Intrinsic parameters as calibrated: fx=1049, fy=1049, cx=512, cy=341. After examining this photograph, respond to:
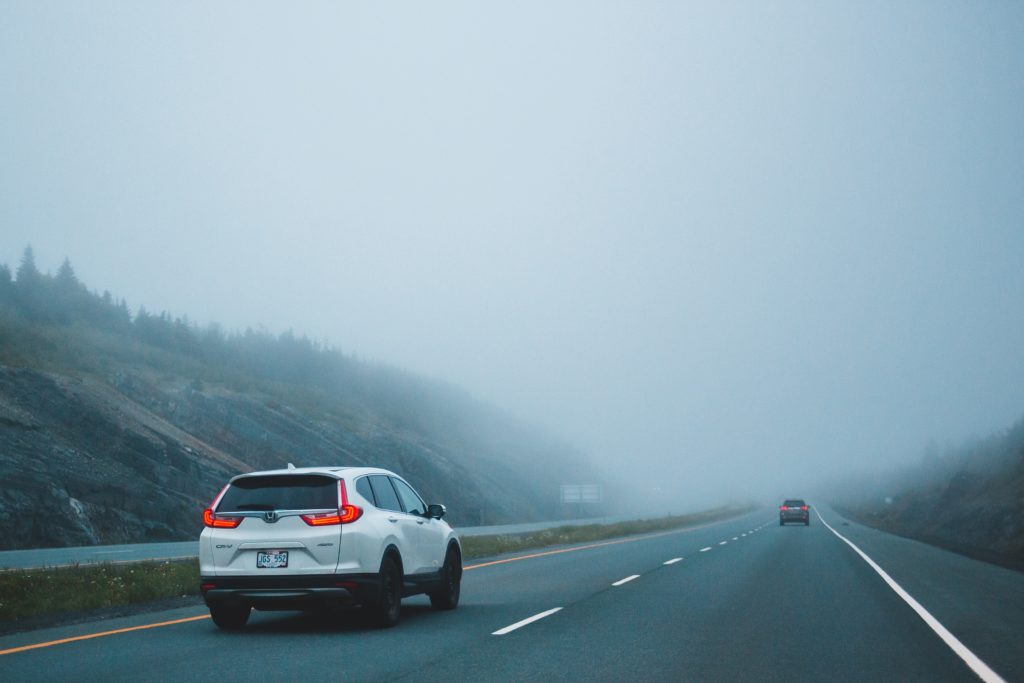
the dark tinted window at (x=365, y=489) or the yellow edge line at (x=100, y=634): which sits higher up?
the dark tinted window at (x=365, y=489)

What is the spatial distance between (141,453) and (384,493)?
3802 centimetres

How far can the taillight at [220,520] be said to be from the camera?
38.9 ft

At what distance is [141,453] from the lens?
47.9 meters

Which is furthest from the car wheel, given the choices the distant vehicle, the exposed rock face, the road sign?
the road sign

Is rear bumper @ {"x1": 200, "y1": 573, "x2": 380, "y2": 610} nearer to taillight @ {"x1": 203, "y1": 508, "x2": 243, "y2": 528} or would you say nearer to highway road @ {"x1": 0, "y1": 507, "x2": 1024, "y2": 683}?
highway road @ {"x1": 0, "y1": 507, "x2": 1024, "y2": 683}

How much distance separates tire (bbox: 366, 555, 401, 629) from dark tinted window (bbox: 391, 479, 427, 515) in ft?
4.20

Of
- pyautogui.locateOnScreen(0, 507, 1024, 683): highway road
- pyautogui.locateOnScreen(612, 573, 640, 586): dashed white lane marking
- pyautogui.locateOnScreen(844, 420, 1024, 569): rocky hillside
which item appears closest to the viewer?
pyautogui.locateOnScreen(0, 507, 1024, 683): highway road

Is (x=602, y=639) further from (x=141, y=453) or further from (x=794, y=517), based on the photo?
(x=794, y=517)

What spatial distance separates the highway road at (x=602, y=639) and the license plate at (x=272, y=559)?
0.80 meters

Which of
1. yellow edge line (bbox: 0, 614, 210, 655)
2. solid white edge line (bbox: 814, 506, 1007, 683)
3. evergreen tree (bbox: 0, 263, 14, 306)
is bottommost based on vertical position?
solid white edge line (bbox: 814, 506, 1007, 683)

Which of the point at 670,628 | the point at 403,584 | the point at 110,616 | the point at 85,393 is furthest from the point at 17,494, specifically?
the point at 670,628

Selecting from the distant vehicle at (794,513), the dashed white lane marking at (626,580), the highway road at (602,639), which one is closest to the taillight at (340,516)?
the highway road at (602,639)

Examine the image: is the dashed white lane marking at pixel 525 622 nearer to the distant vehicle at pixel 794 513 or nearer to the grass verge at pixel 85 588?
the grass verge at pixel 85 588

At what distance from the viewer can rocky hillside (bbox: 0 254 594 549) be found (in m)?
41.1
